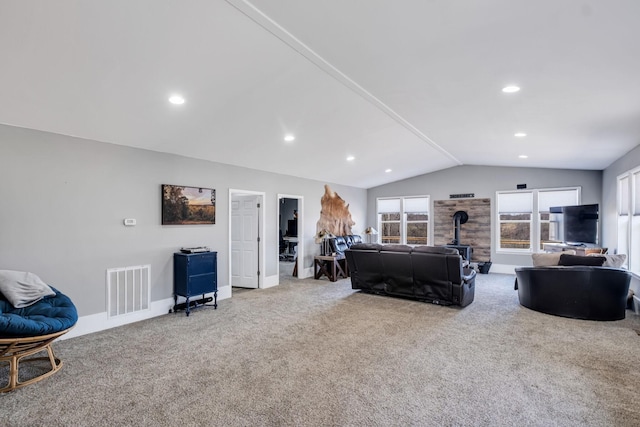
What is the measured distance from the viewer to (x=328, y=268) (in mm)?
7570

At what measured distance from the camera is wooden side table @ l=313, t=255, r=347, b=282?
7.27m

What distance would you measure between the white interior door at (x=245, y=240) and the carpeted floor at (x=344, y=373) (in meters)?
1.96

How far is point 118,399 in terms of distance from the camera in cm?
248

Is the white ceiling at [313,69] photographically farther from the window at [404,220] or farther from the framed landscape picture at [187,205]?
the window at [404,220]

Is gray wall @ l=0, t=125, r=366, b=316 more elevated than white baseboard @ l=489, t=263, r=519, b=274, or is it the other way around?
gray wall @ l=0, t=125, r=366, b=316

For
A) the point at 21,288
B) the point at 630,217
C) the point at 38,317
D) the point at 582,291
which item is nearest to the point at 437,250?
the point at 582,291

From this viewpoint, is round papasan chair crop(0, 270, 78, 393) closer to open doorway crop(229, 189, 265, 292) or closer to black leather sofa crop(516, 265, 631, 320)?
open doorway crop(229, 189, 265, 292)

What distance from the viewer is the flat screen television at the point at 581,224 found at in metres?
5.98

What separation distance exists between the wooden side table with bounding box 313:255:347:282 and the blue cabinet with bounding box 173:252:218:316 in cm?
286

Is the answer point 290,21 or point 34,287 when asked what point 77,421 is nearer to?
point 34,287

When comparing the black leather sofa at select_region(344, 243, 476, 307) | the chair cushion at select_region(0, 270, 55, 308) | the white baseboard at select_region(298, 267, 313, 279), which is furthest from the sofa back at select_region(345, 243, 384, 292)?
the chair cushion at select_region(0, 270, 55, 308)

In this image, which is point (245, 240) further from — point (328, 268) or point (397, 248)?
point (397, 248)

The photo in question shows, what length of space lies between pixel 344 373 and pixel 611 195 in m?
6.50

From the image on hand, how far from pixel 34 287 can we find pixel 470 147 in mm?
6943
